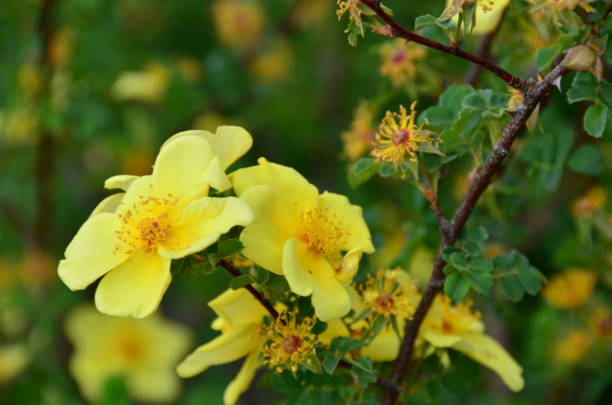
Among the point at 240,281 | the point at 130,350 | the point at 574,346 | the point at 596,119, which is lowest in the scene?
the point at 130,350

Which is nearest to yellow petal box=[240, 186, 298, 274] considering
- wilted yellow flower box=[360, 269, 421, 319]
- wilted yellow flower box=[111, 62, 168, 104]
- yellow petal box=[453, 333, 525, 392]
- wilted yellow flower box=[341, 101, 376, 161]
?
wilted yellow flower box=[360, 269, 421, 319]

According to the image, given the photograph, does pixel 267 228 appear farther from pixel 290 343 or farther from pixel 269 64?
pixel 269 64

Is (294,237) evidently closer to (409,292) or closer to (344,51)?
(409,292)

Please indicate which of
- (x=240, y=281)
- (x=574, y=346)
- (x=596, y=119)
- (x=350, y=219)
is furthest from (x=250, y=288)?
(x=574, y=346)

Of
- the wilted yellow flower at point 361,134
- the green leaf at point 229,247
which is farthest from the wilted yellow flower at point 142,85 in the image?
the green leaf at point 229,247

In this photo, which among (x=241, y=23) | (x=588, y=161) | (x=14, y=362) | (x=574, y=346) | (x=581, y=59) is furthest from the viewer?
(x=241, y=23)

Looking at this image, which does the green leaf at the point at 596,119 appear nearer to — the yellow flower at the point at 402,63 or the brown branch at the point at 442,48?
the brown branch at the point at 442,48
